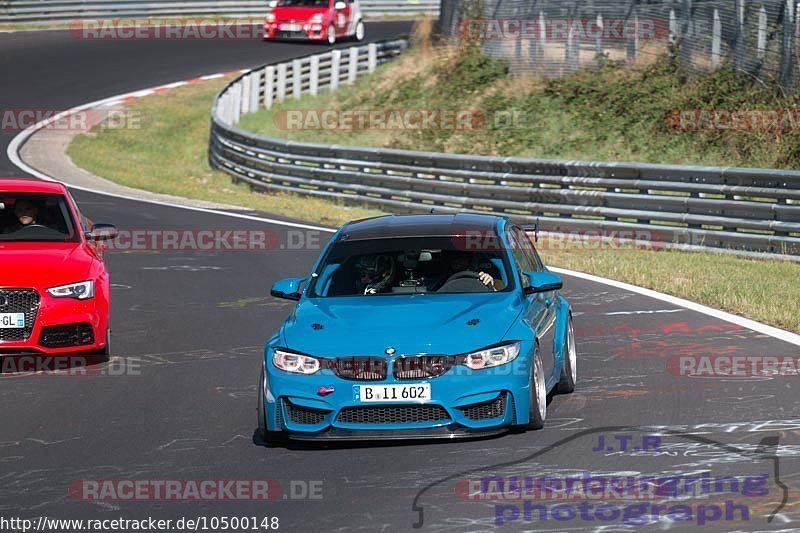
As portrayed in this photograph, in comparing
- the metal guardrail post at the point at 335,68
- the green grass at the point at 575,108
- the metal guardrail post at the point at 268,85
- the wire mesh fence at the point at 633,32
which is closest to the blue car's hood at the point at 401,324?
the green grass at the point at 575,108

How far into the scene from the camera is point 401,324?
29.5ft

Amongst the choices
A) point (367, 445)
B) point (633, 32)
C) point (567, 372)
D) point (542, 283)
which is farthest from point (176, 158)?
point (367, 445)

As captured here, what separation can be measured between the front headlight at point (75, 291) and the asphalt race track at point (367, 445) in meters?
0.62

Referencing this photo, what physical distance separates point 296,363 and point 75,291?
3660 mm

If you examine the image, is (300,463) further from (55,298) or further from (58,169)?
(58,169)

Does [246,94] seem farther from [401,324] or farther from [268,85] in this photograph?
[401,324]

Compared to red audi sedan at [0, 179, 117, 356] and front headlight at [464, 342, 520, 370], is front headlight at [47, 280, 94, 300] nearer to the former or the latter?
red audi sedan at [0, 179, 117, 356]

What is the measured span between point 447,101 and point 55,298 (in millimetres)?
24506

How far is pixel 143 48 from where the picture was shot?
4809 cm

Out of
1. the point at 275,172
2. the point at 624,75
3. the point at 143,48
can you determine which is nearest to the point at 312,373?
the point at 275,172

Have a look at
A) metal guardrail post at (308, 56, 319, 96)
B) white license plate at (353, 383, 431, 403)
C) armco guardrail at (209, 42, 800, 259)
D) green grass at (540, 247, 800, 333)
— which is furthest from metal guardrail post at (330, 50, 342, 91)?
white license plate at (353, 383, 431, 403)

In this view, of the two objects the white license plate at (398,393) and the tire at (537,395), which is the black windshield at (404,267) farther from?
the white license plate at (398,393)

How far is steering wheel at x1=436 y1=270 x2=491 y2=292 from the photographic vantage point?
984 centimetres

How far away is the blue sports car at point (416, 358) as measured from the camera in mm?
8602
